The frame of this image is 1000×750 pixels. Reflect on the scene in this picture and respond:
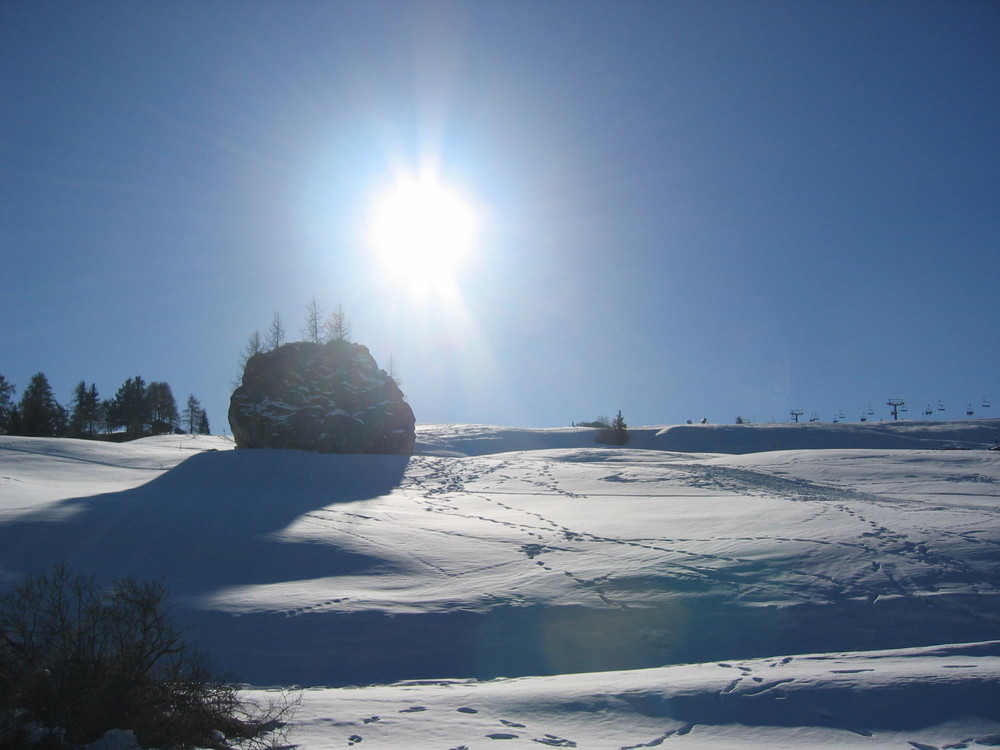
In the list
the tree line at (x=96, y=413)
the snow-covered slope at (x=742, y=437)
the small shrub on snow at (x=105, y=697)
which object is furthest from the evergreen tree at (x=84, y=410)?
the small shrub on snow at (x=105, y=697)

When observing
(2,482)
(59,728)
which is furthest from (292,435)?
(59,728)

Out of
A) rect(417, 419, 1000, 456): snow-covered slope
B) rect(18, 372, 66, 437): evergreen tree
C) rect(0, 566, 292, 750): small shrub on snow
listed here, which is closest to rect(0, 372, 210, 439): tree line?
rect(18, 372, 66, 437): evergreen tree

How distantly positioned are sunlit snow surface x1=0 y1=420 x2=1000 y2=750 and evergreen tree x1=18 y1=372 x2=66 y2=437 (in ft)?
109

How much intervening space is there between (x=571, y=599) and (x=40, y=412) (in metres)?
47.9

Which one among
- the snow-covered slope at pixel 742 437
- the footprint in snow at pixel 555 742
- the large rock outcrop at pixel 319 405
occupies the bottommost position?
the footprint in snow at pixel 555 742

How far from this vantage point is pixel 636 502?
1470 centimetres

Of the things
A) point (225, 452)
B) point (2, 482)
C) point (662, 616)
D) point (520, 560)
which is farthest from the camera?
point (225, 452)

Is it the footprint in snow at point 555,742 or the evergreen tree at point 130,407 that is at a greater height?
the evergreen tree at point 130,407

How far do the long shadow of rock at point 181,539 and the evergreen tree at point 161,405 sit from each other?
48.8m

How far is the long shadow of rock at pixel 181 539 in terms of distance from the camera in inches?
358

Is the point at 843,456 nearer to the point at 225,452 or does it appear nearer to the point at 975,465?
the point at 975,465

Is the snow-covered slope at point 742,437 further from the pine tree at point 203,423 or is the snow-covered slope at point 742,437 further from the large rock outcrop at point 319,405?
the pine tree at point 203,423

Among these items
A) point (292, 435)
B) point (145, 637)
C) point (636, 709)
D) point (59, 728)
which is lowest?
point (636, 709)

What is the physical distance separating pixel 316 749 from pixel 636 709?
263cm
